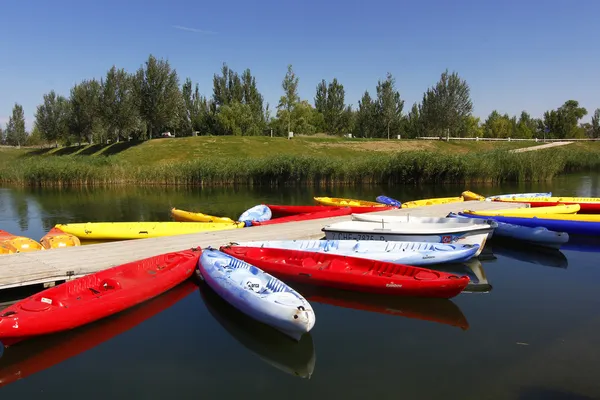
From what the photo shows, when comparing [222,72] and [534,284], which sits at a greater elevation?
[222,72]

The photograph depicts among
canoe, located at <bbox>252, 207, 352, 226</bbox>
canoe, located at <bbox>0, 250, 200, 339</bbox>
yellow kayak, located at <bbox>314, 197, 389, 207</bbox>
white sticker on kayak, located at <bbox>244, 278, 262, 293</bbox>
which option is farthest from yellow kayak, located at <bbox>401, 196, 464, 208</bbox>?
white sticker on kayak, located at <bbox>244, 278, 262, 293</bbox>

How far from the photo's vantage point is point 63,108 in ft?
245

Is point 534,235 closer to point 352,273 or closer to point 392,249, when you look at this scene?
point 392,249

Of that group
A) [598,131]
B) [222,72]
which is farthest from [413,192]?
[598,131]

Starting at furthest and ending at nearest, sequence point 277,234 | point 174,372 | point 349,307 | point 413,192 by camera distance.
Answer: point 413,192 → point 277,234 → point 349,307 → point 174,372

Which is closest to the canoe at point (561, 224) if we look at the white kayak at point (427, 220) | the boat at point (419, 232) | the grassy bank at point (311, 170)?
the white kayak at point (427, 220)

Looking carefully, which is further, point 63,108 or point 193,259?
point 63,108

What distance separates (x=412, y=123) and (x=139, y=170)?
54.3 meters

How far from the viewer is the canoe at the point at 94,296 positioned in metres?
7.87

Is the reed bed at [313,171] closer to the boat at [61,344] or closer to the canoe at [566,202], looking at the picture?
the canoe at [566,202]

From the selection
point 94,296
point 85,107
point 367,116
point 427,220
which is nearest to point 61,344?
point 94,296

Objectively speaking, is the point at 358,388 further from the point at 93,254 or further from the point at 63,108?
the point at 63,108

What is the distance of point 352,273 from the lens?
33.1 feet

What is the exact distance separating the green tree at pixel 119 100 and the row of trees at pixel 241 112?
130 millimetres
